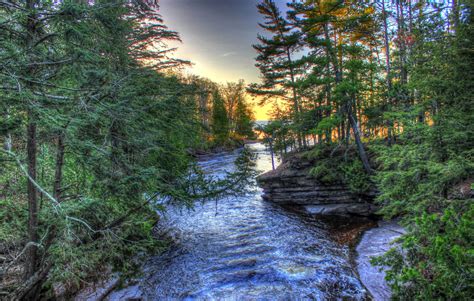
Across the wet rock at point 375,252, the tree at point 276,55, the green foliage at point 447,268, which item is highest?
the tree at point 276,55

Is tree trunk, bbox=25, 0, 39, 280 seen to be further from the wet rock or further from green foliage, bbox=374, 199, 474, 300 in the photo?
the wet rock

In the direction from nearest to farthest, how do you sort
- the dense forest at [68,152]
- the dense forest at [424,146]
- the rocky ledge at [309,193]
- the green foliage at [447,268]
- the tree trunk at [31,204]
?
the green foliage at [447,268] → the dense forest at [424,146] → the dense forest at [68,152] → the tree trunk at [31,204] → the rocky ledge at [309,193]

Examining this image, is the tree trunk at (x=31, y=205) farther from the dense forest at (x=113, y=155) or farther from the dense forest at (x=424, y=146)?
the dense forest at (x=424, y=146)

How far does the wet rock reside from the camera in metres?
5.13

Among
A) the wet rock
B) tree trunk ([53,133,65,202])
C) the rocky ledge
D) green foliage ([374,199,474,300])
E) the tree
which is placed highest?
the tree

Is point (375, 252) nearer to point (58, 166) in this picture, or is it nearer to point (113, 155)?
point (113, 155)

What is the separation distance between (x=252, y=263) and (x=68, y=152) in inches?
228

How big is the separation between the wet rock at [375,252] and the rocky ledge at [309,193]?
1.92 meters

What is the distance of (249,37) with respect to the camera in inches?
742

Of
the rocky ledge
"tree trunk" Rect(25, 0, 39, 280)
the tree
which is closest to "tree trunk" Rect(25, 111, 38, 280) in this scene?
"tree trunk" Rect(25, 0, 39, 280)

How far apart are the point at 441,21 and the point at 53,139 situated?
10.2m

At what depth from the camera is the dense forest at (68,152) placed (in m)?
3.43

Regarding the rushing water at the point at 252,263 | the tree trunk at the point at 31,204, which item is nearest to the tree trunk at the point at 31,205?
the tree trunk at the point at 31,204

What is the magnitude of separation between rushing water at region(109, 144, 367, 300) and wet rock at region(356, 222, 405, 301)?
10.5 inches
